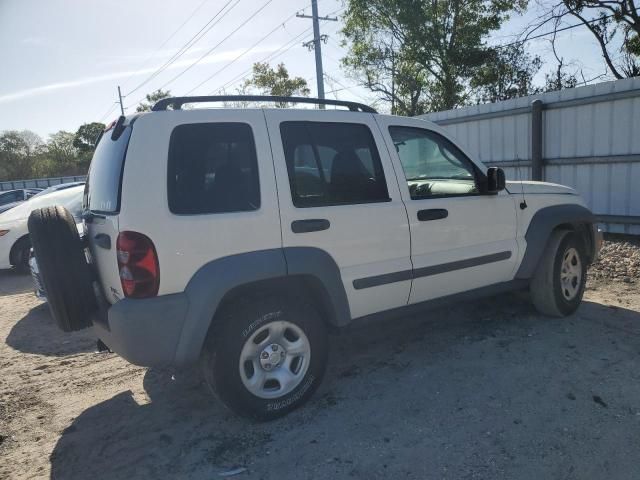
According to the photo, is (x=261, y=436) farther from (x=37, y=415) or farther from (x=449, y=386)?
(x=37, y=415)

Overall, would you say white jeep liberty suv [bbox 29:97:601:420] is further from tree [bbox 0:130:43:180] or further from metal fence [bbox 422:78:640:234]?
tree [bbox 0:130:43:180]

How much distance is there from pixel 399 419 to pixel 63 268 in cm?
228

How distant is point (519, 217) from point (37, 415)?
413 cm

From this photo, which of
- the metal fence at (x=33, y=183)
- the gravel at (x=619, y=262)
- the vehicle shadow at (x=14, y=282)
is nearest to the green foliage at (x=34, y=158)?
the metal fence at (x=33, y=183)

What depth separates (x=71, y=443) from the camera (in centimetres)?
304

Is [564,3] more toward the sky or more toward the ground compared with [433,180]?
more toward the sky

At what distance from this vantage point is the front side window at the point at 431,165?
12.0 ft

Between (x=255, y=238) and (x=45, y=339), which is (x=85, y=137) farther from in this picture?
(x=255, y=238)

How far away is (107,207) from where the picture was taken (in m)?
2.88

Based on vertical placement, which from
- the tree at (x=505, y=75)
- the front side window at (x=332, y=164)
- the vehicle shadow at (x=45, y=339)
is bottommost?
the vehicle shadow at (x=45, y=339)

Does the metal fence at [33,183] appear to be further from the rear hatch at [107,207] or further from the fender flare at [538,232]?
the fender flare at [538,232]

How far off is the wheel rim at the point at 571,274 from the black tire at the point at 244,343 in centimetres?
273

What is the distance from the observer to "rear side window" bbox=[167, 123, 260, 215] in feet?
9.04

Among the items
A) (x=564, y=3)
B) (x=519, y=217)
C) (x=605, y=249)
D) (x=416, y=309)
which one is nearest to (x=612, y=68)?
(x=564, y=3)
